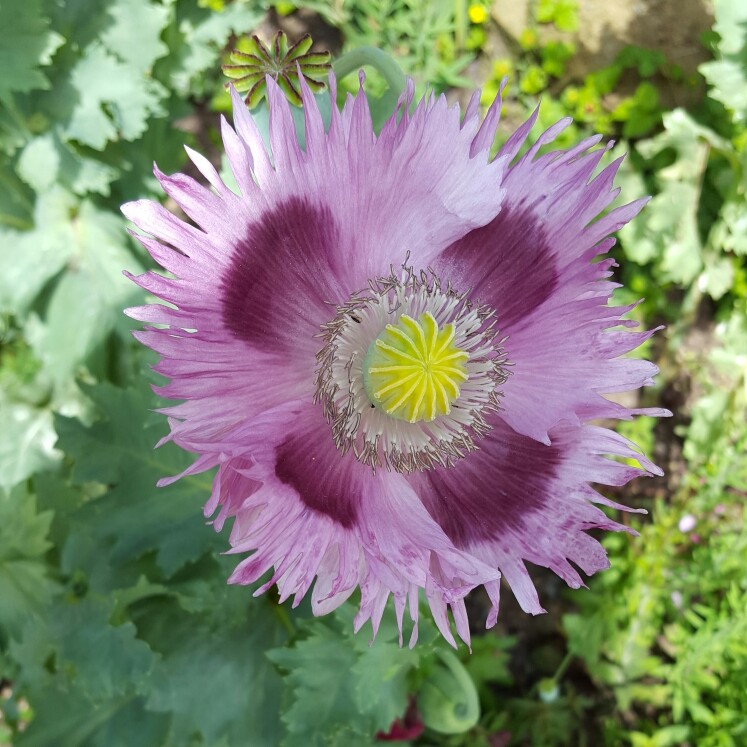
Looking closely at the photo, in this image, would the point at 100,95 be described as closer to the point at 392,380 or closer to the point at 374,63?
the point at 374,63

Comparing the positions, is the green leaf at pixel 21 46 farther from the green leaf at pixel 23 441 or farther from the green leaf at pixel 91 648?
the green leaf at pixel 91 648

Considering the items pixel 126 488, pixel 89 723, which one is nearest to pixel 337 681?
pixel 126 488

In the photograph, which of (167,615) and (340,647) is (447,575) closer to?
(340,647)

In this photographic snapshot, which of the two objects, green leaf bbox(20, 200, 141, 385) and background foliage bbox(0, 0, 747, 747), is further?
green leaf bbox(20, 200, 141, 385)

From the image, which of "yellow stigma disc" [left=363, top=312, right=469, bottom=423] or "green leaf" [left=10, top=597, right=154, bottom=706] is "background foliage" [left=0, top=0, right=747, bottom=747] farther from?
"yellow stigma disc" [left=363, top=312, right=469, bottom=423]

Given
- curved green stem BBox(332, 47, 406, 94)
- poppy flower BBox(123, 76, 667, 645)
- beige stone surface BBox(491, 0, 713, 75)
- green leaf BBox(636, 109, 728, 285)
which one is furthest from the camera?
beige stone surface BBox(491, 0, 713, 75)

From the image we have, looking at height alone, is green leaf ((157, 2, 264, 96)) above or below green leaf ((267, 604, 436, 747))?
above

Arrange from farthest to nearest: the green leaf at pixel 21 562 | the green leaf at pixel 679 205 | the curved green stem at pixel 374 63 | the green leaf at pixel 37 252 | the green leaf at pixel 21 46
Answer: the green leaf at pixel 679 205, the green leaf at pixel 37 252, the green leaf at pixel 21 46, the green leaf at pixel 21 562, the curved green stem at pixel 374 63

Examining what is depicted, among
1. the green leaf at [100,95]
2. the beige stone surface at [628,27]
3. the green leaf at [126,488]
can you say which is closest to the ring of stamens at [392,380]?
the green leaf at [126,488]

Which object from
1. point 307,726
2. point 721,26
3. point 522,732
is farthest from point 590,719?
point 721,26

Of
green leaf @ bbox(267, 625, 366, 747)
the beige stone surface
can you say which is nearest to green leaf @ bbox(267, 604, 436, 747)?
green leaf @ bbox(267, 625, 366, 747)
